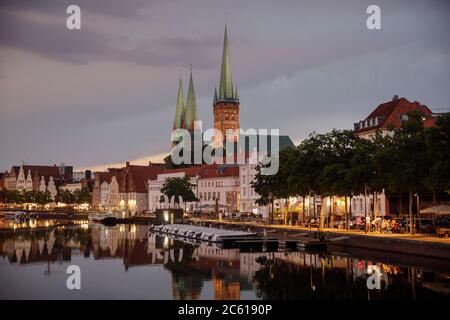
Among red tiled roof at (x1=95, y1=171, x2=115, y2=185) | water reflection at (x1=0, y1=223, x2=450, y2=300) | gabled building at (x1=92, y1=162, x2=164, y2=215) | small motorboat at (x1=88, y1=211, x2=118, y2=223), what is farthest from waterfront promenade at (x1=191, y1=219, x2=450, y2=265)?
red tiled roof at (x1=95, y1=171, x2=115, y2=185)

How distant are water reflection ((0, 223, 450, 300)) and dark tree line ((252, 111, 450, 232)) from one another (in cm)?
726

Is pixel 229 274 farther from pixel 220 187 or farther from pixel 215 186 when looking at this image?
pixel 215 186

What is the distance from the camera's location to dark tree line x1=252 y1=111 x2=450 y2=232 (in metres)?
45.5

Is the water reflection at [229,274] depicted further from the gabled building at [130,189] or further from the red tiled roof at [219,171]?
the gabled building at [130,189]

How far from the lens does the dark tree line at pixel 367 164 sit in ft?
149

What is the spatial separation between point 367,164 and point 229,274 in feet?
71.2

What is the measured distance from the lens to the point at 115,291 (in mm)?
36469

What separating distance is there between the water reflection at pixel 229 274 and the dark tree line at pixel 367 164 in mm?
7260

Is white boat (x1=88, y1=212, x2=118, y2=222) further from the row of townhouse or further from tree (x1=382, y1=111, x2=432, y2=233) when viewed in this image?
tree (x1=382, y1=111, x2=432, y2=233)

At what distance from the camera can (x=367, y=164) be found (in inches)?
2330

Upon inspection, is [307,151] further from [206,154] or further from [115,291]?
[206,154]

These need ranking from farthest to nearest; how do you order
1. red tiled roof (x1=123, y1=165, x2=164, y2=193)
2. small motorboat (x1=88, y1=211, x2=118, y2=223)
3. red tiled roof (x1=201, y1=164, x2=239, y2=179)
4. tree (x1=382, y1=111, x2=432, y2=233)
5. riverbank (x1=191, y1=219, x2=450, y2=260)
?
red tiled roof (x1=123, y1=165, x2=164, y2=193), small motorboat (x1=88, y1=211, x2=118, y2=223), red tiled roof (x1=201, y1=164, x2=239, y2=179), tree (x1=382, y1=111, x2=432, y2=233), riverbank (x1=191, y1=219, x2=450, y2=260)

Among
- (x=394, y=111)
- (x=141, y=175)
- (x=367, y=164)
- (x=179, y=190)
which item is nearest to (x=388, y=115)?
(x=394, y=111)
